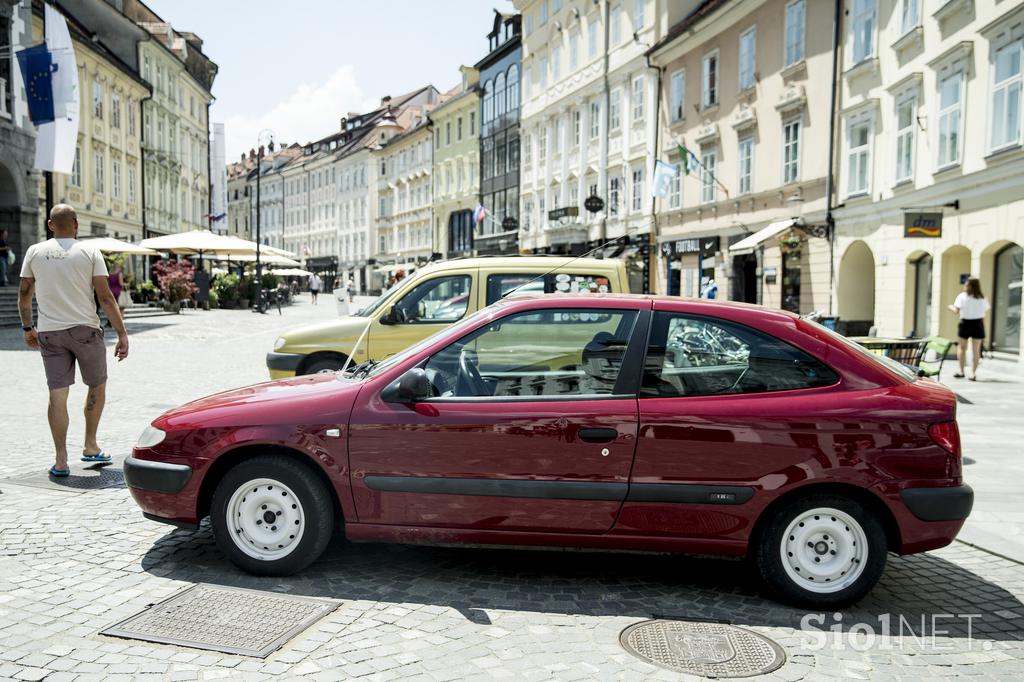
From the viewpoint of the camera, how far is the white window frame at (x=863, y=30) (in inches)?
817

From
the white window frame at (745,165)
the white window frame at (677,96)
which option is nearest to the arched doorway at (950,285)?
the white window frame at (745,165)

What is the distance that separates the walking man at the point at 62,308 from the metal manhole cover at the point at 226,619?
3.05m

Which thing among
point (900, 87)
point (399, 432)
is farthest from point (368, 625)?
point (900, 87)

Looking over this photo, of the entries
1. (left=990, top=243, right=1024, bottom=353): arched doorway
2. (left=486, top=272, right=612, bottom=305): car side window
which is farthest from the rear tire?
(left=990, top=243, right=1024, bottom=353): arched doorway

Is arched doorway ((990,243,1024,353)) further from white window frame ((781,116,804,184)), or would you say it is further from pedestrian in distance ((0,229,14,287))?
pedestrian in distance ((0,229,14,287))

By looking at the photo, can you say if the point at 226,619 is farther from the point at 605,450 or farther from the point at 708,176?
the point at 708,176

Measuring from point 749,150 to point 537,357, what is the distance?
24070 mm

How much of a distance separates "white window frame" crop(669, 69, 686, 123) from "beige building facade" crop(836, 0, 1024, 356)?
9765 millimetres

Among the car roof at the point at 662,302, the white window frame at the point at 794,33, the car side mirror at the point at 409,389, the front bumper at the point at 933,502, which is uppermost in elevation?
the white window frame at the point at 794,33

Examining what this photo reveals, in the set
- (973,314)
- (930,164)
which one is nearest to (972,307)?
(973,314)

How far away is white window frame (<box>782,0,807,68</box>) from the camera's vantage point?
23759 mm

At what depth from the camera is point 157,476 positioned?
15.6 ft

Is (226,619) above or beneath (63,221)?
beneath

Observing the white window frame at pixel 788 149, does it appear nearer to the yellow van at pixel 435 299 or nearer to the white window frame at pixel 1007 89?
the white window frame at pixel 1007 89
